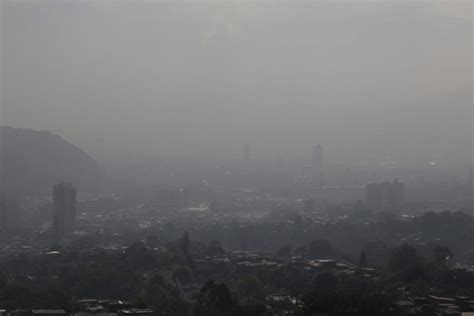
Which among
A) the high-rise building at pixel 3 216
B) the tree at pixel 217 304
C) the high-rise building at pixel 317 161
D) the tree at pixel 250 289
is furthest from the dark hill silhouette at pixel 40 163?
the tree at pixel 217 304

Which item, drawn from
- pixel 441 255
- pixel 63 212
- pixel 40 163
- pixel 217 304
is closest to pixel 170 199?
pixel 40 163

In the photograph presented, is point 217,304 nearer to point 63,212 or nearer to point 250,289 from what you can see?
point 250,289

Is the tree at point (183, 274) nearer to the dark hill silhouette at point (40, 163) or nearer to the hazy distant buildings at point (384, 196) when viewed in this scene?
the hazy distant buildings at point (384, 196)

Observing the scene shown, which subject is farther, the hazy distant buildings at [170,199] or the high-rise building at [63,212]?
the hazy distant buildings at [170,199]

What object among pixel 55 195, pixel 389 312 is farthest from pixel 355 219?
pixel 389 312

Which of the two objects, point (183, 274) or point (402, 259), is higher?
point (402, 259)

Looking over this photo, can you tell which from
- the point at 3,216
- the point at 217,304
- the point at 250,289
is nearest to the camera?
the point at 217,304

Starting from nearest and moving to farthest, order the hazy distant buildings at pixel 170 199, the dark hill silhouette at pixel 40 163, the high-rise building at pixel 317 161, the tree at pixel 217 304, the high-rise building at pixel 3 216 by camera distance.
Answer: the tree at pixel 217 304, the high-rise building at pixel 3 216, the hazy distant buildings at pixel 170 199, the dark hill silhouette at pixel 40 163, the high-rise building at pixel 317 161
